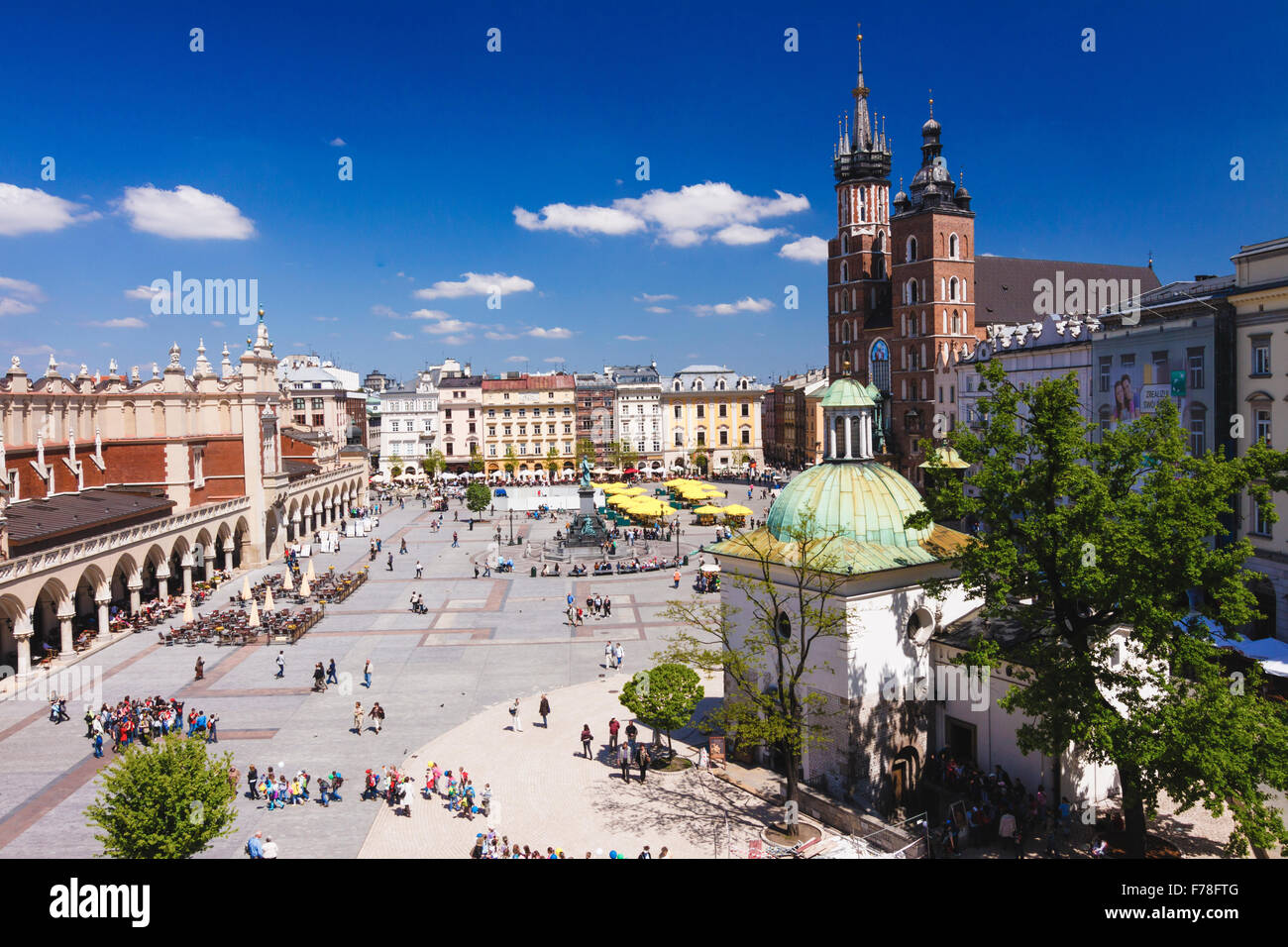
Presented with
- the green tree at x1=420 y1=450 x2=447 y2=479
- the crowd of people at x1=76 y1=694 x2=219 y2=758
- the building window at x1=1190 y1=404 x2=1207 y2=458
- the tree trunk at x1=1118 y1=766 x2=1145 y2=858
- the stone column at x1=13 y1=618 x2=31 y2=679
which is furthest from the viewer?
the green tree at x1=420 y1=450 x2=447 y2=479

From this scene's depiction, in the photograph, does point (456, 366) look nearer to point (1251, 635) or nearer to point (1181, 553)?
point (1251, 635)

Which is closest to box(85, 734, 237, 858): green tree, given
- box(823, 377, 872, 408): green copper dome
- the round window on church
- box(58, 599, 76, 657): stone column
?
the round window on church

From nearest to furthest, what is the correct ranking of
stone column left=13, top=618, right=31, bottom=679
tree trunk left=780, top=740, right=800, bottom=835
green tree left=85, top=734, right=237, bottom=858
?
A: green tree left=85, top=734, right=237, bottom=858, tree trunk left=780, top=740, right=800, bottom=835, stone column left=13, top=618, right=31, bottom=679

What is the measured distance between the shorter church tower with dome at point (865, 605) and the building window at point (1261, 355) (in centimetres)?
1854

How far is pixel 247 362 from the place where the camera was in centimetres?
7031

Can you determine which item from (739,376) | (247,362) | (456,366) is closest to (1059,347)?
(247,362)

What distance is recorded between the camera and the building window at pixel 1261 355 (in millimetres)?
35812

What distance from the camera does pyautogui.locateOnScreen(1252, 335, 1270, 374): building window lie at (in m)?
35.8

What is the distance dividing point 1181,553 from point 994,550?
3568 mm

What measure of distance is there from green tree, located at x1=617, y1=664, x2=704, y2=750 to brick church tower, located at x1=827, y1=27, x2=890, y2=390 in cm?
7042

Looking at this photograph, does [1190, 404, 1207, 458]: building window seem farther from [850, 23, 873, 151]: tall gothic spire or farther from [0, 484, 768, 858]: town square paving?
[850, 23, 873, 151]: tall gothic spire

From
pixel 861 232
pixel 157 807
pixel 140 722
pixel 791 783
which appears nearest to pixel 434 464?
pixel 861 232

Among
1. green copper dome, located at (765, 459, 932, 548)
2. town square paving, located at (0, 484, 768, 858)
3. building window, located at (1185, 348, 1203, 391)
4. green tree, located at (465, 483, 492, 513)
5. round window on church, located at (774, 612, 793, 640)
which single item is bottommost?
town square paving, located at (0, 484, 768, 858)

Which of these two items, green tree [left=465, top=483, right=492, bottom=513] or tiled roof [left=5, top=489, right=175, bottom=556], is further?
green tree [left=465, top=483, right=492, bottom=513]
